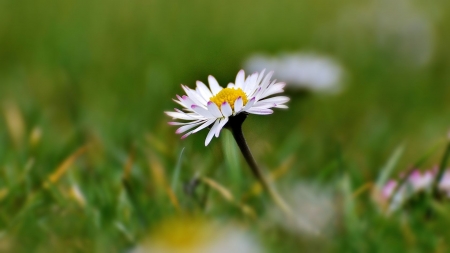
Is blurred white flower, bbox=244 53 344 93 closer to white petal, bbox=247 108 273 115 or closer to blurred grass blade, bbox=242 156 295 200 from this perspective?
blurred grass blade, bbox=242 156 295 200

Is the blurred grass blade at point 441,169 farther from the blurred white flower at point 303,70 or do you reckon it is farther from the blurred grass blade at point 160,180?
the blurred white flower at point 303,70

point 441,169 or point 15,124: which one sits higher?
point 15,124

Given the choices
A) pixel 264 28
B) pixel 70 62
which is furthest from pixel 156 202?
pixel 264 28

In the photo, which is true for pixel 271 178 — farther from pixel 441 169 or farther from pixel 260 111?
pixel 260 111

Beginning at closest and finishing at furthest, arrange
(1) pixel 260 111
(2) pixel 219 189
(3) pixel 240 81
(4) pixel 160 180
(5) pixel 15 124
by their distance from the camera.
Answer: (1) pixel 260 111
(3) pixel 240 81
(2) pixel 219 189
(4) pixel 160 180
(5) pixel 15 124

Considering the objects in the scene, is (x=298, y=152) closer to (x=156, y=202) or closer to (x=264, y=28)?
(x=156, y=202)

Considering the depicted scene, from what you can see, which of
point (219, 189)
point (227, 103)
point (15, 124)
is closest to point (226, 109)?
point (227, 103)
